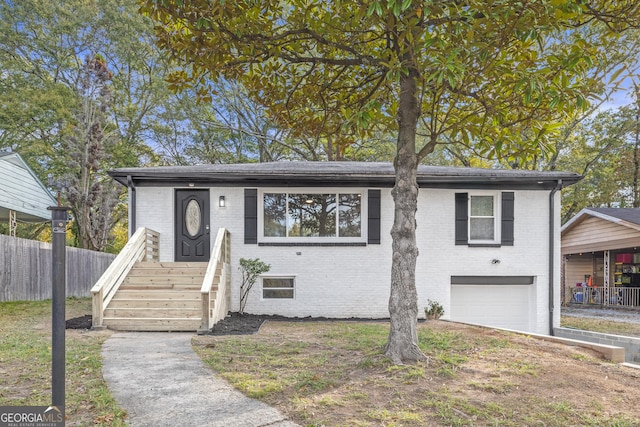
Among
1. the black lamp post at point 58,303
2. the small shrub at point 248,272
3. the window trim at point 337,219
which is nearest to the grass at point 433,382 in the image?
the black lamp post at point 58,303

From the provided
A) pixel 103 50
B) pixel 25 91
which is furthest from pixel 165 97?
pixel 25 91

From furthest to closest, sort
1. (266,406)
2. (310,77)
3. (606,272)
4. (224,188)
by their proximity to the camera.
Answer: (606,272) < (224,188) < (310,77) < (266,406)

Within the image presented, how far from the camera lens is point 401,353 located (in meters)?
4.96

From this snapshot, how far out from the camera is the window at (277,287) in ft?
33.9

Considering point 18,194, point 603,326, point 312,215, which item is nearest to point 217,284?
point 312,215

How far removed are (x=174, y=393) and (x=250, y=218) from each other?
6.50 metres

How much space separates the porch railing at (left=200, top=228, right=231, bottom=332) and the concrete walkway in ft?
4.56

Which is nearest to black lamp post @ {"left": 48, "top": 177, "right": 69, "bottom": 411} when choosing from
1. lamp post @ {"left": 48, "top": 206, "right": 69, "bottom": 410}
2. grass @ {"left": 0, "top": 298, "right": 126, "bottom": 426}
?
lamp post @ {"left": 48, "top": 206, "right": 69, "bottom": 410}

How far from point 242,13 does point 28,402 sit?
4.51 m

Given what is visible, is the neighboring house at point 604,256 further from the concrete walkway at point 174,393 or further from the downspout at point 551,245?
the concrete walkway at point 174,393

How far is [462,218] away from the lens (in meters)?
10.5

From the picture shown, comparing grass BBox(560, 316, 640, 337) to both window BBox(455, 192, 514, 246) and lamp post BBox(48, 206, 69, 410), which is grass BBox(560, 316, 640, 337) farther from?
lamp post BBox(48, 206, 69, 410)

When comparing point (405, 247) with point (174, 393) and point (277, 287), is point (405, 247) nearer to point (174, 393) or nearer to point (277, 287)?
point (174, 393)

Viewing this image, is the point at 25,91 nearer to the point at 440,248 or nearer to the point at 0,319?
Result: the point at 0,319
